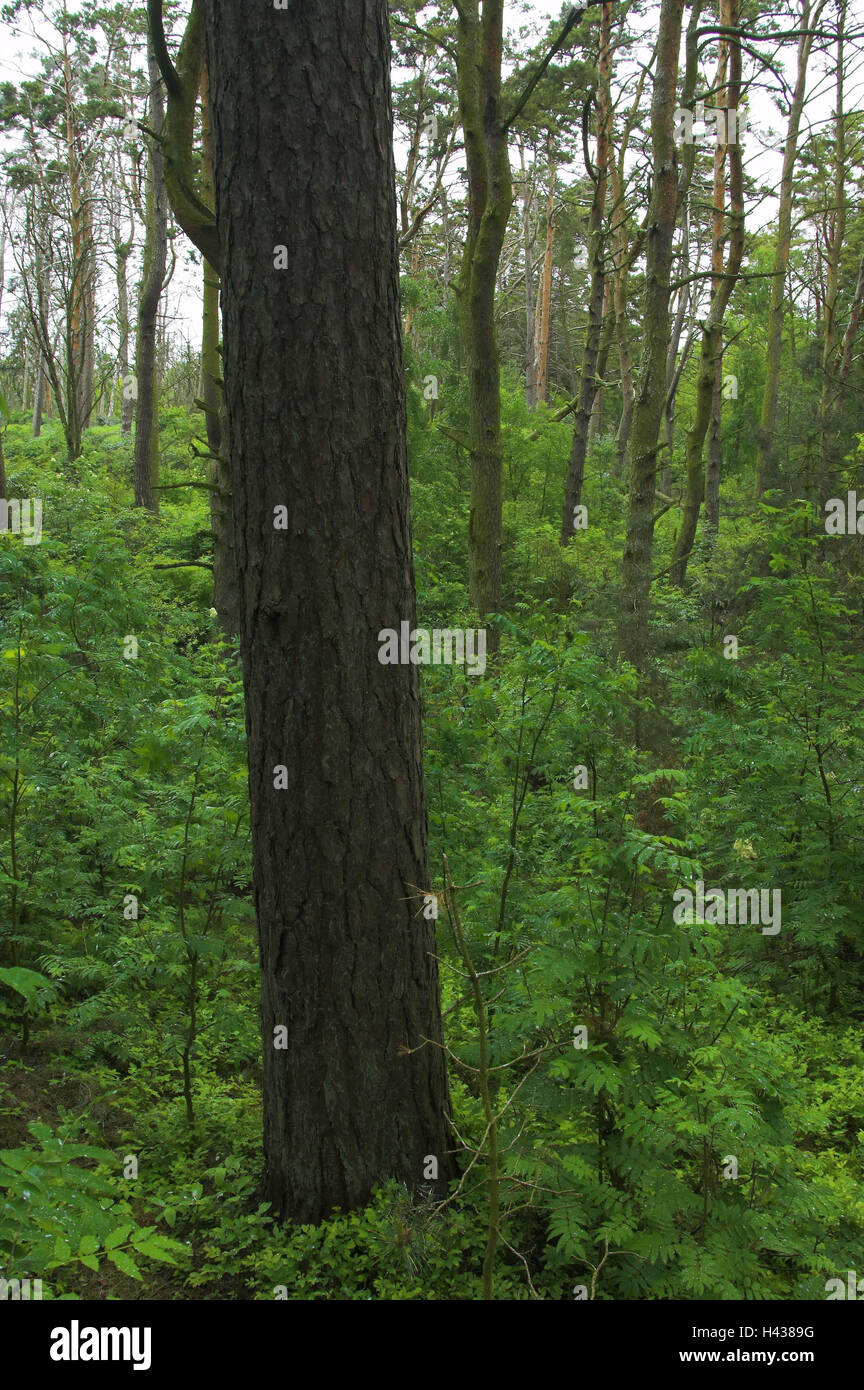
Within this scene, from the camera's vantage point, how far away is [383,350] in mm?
3029

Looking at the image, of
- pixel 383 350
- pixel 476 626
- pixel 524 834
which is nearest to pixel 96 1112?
pixel 524 834

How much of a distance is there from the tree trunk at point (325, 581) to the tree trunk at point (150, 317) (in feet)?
45.7

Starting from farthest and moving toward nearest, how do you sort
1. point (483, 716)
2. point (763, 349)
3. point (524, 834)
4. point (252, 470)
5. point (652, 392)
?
point (763, 349) < point (652, 392) < point (483, 716) < point (524, 834) < point (252, 470)

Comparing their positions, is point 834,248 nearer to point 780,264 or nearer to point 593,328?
point 780,264

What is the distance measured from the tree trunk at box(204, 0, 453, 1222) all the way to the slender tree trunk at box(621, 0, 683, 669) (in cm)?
624

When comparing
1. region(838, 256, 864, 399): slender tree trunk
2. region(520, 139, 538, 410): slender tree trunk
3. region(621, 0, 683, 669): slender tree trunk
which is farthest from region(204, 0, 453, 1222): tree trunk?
region(520, 139, 538, 410): slender tree trunk

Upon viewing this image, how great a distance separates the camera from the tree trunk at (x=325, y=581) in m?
2.88

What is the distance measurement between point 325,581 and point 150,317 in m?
15.3

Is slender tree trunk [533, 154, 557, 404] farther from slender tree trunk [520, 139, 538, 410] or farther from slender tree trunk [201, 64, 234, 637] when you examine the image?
slender tree trunk [201, 64, 234, 637]

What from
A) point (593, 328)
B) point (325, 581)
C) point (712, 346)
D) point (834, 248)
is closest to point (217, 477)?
point (593, 328)

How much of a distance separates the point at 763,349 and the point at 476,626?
79.2 ft

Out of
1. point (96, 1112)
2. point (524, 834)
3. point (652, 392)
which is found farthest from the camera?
point (652, 392)

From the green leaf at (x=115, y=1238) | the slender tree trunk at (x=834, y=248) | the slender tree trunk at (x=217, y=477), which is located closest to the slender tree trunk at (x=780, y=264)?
the slender tree trunk at (x=834, y=248)
